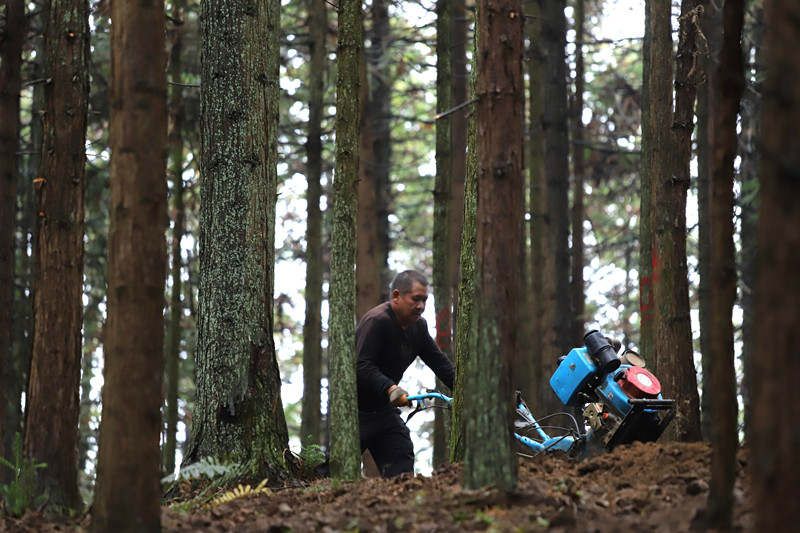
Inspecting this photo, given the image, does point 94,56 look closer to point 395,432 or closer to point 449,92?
point 449,92

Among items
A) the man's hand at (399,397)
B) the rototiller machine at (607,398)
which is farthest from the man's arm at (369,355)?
the rototiller machine at (607,398)

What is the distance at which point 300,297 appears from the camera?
23875mm

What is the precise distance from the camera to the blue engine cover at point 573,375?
6.62m

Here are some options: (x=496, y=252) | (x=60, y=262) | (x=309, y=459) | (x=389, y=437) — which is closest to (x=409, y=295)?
(x=389, y=437)

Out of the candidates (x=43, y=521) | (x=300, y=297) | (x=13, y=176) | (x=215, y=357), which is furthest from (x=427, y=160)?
(x=43, y=521)

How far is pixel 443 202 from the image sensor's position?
453 inches

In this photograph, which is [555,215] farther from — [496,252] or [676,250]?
[496,252]

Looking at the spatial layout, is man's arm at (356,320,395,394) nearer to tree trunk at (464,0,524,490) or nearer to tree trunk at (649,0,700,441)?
tree trunk at (649,0,700,441)

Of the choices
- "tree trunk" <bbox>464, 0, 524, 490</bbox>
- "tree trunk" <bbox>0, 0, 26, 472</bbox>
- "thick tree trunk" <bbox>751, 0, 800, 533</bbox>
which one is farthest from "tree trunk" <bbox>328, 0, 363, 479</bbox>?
"thick tree trunk" <bbox>751, 0, 800, 533</bbox>

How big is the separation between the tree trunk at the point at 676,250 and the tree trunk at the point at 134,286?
178 inches

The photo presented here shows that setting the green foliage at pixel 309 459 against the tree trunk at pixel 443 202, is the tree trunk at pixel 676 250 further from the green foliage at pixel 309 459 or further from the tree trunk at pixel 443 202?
the tree trunk at pixel 443 202

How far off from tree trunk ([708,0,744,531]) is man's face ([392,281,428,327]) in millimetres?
4032

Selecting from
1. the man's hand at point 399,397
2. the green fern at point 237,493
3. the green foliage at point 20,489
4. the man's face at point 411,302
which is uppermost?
the man's face at point 411,302

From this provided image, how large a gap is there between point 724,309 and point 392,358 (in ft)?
14.8
